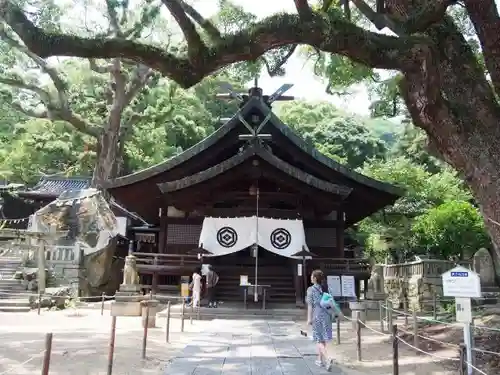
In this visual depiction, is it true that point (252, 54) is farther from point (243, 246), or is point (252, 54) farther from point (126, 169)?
point (126, 169)

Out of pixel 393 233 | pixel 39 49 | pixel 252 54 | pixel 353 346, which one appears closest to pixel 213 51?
pixel 252 54

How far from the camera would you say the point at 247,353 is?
26.6ft

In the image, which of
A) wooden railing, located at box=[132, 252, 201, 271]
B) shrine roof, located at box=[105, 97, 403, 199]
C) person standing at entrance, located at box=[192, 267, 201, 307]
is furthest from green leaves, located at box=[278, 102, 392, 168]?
person standing at entrance, located at box=[192, 267, 201, 307]

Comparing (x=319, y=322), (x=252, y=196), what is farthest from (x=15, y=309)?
(x=319, y=322)

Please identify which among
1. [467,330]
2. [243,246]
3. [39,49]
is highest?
[39,49]

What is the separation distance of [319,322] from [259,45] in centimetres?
A: 402

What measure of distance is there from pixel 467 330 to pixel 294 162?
13.3 metres

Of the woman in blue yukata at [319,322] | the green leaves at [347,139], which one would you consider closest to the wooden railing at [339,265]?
the woman in blue yukata at [319,322]

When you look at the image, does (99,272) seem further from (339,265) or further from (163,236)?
(339,265)

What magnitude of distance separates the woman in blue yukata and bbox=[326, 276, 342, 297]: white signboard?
7.84 meters

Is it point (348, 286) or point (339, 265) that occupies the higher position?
point (339, 265)

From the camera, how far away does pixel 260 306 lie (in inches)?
588

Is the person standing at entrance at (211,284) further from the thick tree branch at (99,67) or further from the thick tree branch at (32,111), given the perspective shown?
the thick tree branch at (32,111)

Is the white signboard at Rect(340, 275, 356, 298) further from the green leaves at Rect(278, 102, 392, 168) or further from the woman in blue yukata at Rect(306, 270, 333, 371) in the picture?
the green leaves at Rect(278, 102, 392, 168)
